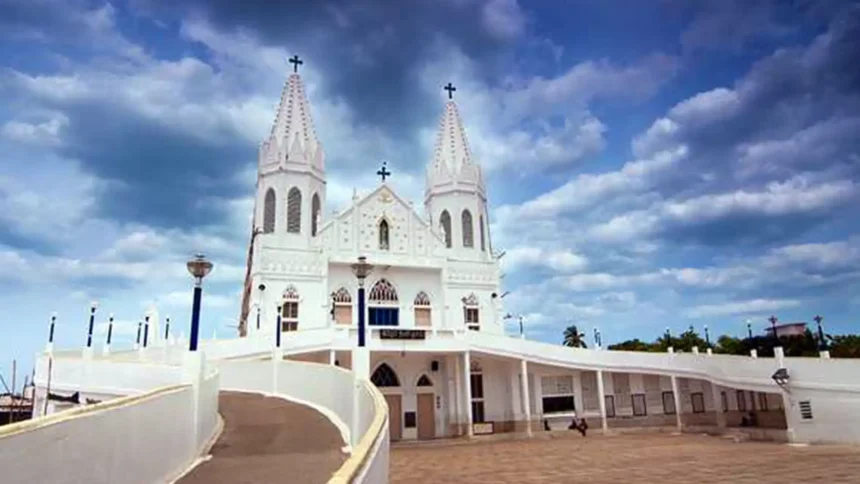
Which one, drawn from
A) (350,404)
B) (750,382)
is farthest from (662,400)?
(350,404)

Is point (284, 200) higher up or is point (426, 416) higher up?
point (284, 200)

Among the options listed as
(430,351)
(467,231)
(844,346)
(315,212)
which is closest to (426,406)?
(430,351)

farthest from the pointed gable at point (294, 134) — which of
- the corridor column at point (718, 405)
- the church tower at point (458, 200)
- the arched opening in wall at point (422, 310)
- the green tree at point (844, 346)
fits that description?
the green tree at point (844, 346)

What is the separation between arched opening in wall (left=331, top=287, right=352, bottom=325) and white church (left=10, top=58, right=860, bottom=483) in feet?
0.17

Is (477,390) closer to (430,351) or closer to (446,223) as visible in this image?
(430,351)

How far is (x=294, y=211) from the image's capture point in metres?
32.2

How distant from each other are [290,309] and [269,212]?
536 cm

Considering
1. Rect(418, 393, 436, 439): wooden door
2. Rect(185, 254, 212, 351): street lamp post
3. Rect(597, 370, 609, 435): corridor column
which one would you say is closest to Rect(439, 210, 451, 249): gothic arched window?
Rect(418, 393, 436, 439): wooden door

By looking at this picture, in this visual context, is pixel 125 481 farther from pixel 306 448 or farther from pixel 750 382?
pixel 750 382

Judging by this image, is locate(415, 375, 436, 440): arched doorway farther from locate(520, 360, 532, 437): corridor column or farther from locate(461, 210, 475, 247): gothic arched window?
locate(461, 210, 475, 247): gothic arched window

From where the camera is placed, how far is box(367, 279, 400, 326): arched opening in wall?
3136 centimetres

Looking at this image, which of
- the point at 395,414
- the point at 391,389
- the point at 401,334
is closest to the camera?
the point at 401,334

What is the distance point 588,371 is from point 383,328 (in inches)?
437

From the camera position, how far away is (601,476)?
12.8m
